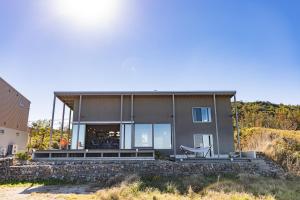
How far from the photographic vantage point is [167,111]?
1533 centimetres

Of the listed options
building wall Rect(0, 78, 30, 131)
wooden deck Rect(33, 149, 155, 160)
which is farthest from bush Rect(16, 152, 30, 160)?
building wall Rect(0, 78, 30, 131)

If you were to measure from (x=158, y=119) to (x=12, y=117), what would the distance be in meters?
13.7

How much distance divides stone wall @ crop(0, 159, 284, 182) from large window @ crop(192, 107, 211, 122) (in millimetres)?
3512

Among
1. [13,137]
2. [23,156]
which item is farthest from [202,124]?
[13,137]

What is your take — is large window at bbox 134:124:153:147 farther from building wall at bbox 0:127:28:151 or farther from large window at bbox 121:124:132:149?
building wall at bbox 0:127:28:151

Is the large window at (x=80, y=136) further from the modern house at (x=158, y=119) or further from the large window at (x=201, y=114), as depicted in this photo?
the large window at (x=201, y=114)

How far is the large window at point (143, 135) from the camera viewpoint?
1481 cm

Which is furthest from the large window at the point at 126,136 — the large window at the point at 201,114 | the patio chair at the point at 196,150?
the large window at the point at 201,114

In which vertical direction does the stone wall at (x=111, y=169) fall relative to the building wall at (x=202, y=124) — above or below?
below

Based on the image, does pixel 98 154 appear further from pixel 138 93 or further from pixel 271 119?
pixel 271 119

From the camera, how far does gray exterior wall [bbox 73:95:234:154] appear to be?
15031mm

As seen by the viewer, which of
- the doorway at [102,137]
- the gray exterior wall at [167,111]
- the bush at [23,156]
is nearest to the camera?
the bush at [23,156]

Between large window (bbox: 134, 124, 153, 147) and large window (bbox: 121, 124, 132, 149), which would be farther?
large window (bbox: 134, 124, 153, 147)

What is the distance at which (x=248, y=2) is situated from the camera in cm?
1130
